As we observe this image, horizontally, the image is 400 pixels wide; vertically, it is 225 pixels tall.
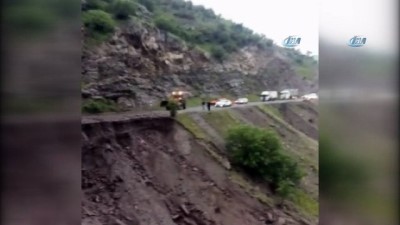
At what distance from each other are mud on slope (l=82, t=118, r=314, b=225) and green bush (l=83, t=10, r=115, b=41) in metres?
0.37

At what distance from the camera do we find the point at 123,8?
1.88 m

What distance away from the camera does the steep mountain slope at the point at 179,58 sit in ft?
6.07

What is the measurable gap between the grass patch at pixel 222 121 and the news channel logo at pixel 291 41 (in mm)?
389

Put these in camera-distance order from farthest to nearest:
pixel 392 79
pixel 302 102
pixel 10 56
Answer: pixel 302 102
pixel 392 79
pixel 10 56

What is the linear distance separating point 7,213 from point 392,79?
1.48 metres

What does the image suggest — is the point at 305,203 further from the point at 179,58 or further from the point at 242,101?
the point at 179,58

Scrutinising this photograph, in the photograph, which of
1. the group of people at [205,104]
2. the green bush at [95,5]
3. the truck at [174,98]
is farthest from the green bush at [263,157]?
the green bush at [95,5]

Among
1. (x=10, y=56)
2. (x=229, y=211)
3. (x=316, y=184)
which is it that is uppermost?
(x=10, y=56)

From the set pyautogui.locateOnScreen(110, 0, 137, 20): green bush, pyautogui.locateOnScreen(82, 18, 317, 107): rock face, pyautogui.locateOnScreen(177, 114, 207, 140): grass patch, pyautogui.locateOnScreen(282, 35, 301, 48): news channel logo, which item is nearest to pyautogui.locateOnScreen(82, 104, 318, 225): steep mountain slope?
pyautogui.locateOnScreen(177, 114, 207, 140): grass patch

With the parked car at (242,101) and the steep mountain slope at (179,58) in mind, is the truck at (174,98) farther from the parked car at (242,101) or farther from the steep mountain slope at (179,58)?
the parked car at (242,101)

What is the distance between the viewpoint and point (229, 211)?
1966mm

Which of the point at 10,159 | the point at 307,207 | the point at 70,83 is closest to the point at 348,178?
the point at 307,207

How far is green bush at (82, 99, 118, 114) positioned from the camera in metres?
1.76

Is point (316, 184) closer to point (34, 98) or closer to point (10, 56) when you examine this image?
point (34, 98)
